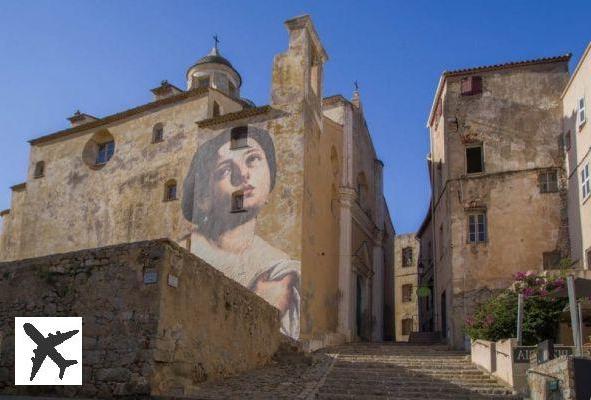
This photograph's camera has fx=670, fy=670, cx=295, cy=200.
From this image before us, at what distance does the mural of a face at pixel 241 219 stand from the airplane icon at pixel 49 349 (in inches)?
432

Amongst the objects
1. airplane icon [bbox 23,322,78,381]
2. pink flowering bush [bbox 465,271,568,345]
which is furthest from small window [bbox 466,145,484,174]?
airplane icon [bbox 23,322,78,381]

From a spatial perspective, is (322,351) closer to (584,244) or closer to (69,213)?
(584,244)

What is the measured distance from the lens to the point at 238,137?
1008 inches

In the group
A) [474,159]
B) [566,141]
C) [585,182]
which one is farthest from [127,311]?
[566,141]

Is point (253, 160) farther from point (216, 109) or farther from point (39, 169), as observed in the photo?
point (39, 169)

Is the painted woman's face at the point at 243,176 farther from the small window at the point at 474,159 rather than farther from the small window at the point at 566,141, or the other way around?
the small window at the point at 566,141

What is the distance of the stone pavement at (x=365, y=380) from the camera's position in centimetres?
1246

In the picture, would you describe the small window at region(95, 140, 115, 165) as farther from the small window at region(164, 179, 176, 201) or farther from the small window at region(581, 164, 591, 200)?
the small window at region(581, 164, 591, 200)

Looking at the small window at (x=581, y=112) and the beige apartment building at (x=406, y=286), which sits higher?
the small window at (x=581, y=112)

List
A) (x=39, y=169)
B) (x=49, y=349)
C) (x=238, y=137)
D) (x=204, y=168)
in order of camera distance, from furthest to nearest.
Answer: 1. (x=39, y=169)
2. (x=204, y=168)
3. (x=238, y=137)
4. (x=49, y=349)

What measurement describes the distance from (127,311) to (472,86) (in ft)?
60.0

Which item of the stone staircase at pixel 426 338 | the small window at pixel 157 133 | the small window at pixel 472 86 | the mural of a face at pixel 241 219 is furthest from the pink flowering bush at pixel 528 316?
the small window at pixel 157 133

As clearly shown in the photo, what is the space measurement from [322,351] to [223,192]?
713 centimetres

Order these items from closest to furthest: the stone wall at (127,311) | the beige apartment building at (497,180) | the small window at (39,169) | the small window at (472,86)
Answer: the stone wall at (127,311) → the beige apartment building at (497,180) → the small window at (472,86) → the small window at (39,169)
